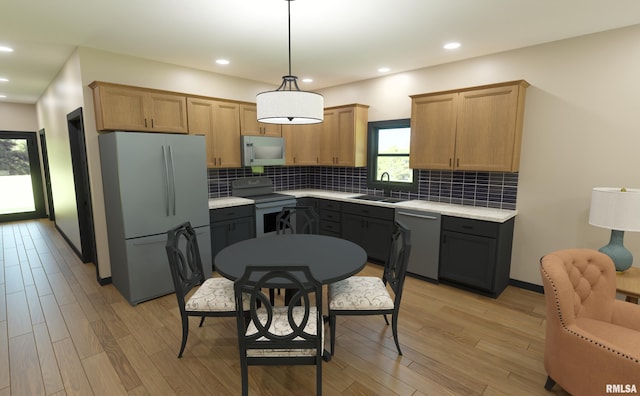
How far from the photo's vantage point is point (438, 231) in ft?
11.5

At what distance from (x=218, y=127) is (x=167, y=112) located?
2.17 feet

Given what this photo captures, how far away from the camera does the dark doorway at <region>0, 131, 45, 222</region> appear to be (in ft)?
21.7

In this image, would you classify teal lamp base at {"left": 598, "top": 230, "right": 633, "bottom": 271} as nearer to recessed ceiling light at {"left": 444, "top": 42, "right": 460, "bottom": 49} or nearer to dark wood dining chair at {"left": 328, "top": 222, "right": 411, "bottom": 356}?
dark wood dining chair at {"left": 328, "top": 222, "right": 411, "bottom": 356}

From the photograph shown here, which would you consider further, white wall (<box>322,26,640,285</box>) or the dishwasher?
the dishwasher

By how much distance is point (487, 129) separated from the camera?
3.27 metres

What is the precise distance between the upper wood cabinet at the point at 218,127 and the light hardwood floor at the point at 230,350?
1877 millimetres

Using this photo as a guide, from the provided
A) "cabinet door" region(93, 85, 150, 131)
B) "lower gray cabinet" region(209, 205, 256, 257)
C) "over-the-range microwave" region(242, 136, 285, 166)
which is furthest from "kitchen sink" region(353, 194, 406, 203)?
"cabinet door" region(93, 85, 150, 131)

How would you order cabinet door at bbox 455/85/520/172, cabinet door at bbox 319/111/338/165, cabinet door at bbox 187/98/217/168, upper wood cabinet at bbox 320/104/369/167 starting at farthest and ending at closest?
cabinet door at bbox 319/111/338/165 → upper wood cabinet at bbox 320/104/369/167 → cabinet door at bbox 187/98/217/168 → cabinet door at bbox 455/85/520/172

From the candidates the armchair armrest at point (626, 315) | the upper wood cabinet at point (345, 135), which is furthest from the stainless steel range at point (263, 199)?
the armchair armrest at point (626, 315)

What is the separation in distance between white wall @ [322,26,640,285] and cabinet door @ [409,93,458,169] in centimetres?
40

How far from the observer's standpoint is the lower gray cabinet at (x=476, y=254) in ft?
10.4

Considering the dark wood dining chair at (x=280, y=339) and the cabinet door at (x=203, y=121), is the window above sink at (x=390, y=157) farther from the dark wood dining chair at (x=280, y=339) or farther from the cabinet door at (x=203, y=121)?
the dark wood dining chair at (x=280, y=339)

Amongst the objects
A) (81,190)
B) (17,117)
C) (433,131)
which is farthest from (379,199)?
(17,117)

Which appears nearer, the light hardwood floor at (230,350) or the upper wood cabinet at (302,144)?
the light hardwood floor at (230,350)
